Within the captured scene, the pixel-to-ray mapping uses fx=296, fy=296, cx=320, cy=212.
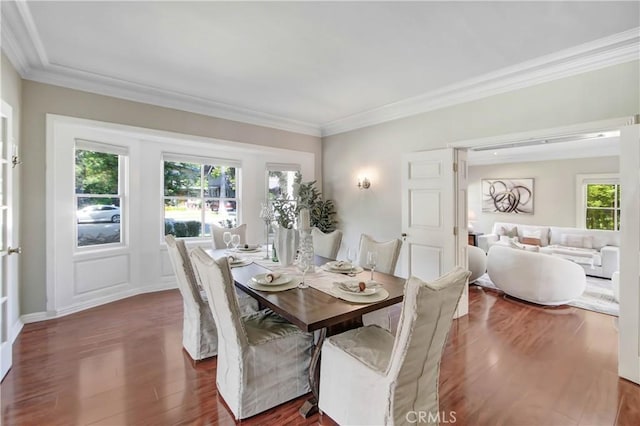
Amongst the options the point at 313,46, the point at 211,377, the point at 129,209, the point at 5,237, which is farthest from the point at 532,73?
the point at 129,209

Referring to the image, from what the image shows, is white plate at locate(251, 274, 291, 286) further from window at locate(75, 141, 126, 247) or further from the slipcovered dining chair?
window at locate(75, 141, 126, 247)

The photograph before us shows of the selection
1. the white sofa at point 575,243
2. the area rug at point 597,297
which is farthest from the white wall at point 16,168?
the white sofa at point 575,243

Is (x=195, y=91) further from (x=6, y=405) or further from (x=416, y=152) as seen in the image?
(x=6, y=405)

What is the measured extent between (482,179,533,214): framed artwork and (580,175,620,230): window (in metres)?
1.01

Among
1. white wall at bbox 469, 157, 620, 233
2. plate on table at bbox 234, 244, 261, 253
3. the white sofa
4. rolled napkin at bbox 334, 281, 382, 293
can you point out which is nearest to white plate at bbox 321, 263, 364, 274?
rolled napkin at bbox 334, 281, 382, 293

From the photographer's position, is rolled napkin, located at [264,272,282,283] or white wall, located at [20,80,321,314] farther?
white wall, located at [20,80,321,314]

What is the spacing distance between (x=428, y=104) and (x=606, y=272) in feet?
15.4

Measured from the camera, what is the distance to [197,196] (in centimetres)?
489

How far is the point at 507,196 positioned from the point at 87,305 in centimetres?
889

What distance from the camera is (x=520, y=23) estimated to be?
229cm

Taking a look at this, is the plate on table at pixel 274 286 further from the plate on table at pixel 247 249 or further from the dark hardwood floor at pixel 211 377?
the plate on table at pixel 247 249

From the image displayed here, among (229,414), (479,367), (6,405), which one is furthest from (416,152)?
(6,405)

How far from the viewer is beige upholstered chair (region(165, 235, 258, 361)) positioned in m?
2.38

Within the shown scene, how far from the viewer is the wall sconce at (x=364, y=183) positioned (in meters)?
4.76
